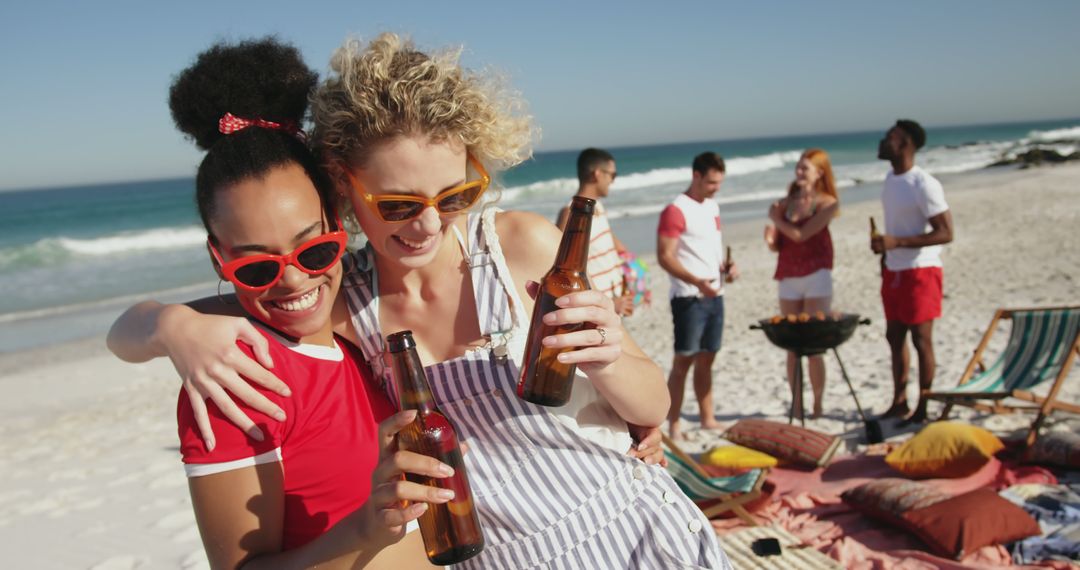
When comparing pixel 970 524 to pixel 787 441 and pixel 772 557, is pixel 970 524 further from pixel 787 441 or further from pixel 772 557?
pixel 787 441

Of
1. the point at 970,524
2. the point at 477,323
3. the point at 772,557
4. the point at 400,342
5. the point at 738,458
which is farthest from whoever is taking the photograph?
the point at 738,458

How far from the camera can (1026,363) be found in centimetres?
636

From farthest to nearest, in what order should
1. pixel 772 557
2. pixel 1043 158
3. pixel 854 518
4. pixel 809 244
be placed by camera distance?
1. pixel 1043 158
2. pixel 809 244
3. pixel 854 518
4. pixel 772 557

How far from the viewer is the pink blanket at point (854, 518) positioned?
4586mm

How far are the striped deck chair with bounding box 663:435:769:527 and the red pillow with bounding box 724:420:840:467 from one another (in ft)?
2.58

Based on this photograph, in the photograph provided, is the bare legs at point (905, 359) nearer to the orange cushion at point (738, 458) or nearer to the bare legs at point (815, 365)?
the bare legs at point (815, 365)

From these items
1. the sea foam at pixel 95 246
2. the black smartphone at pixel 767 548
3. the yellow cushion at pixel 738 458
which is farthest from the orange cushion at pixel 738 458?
the sea foam at pixel 95 246

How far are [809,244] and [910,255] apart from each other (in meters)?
0.79

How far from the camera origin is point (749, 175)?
150 ft

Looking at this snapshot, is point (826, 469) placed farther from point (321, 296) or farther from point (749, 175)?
point (749, 175)

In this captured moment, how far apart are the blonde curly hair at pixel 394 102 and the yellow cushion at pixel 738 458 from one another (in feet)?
14.4

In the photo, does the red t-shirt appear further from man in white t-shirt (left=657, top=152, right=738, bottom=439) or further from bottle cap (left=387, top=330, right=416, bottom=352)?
man in white t-shirt (left=657, top=152, right=738, bottom=439)

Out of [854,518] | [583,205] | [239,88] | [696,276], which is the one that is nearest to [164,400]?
[696,276]

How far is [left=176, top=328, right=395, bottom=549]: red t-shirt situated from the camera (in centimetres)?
162
